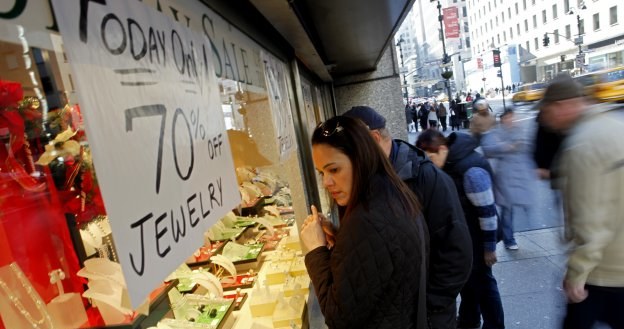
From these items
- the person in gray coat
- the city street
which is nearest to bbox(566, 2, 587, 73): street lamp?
the city street

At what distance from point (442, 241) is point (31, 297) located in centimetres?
185

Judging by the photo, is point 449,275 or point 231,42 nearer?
point 231,42

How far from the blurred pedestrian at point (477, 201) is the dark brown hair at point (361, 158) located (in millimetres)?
1705

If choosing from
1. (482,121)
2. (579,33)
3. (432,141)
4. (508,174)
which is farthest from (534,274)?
(579,33)

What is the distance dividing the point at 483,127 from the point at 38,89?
5159 mm

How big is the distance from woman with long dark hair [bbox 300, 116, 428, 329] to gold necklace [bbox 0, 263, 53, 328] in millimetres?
1010

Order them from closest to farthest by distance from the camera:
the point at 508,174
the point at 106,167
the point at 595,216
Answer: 1. the point at 106,167
2. the point at 595,216
3. the point at 508,174

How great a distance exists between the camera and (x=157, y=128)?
0.91m

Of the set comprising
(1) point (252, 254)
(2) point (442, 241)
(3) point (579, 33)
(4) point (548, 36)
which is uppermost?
(4) point (548, 36)

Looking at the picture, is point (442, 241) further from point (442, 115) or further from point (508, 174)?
point (442, 115)

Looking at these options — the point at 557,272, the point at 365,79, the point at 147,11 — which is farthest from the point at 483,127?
the point at 147,11

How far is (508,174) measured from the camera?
5102 millimetres

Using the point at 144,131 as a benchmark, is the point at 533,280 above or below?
below

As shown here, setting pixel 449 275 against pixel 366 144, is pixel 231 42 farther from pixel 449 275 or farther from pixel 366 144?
pixel 449 275
